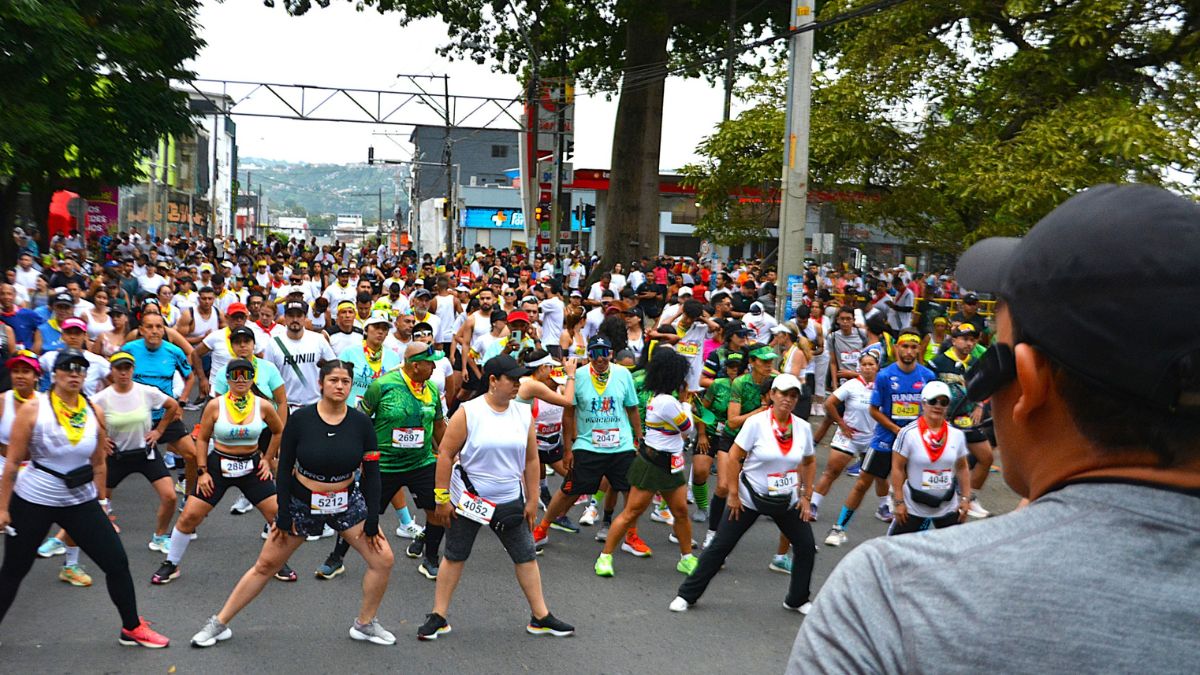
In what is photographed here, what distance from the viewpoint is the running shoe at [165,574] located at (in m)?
7.67

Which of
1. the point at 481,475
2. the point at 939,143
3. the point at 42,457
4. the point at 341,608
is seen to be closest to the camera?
the point at 42,457

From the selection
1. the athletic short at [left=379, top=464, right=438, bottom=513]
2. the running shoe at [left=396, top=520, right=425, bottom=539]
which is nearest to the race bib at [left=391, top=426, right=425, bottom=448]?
the athletic short at [left=379, top=464, right=438, bottom=513]

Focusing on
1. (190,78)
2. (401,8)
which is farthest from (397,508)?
(401,8)

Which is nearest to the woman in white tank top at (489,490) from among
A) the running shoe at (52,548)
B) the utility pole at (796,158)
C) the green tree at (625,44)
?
the running shoe at (52,548)

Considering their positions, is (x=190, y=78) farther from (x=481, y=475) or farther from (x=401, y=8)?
(x=481, y=475)

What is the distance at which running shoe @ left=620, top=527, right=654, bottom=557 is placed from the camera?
8.94 meters

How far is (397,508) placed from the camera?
9.14 metres

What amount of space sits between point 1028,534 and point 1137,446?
16cm

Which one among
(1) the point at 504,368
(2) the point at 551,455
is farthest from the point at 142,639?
(2) the point at 551,455

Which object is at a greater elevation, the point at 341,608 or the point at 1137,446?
the point at 1137,446

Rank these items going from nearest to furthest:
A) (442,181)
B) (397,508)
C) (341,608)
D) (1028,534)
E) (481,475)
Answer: (1028,534)
(481,475)
(341,608)
(397,508)
(442,181)

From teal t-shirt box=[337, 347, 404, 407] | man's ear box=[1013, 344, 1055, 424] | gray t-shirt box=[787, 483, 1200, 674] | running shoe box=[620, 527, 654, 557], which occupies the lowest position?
running shoe box=[620, 527, 654, 557]

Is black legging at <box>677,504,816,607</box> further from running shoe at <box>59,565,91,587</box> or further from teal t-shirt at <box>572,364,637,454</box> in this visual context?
running shoe at <box>59,565,91,587</box>

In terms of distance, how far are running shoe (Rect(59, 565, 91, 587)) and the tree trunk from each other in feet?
65.4
